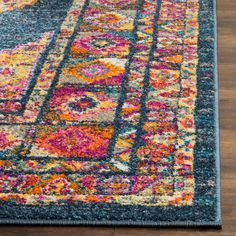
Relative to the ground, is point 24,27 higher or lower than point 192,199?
lower

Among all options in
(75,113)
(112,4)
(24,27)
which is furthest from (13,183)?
(112,4)

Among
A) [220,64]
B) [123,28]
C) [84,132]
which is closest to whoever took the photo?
[84,132]

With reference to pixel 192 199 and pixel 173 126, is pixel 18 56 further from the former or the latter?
pixel 192 199

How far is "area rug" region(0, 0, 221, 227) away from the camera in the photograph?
2930 millimetres

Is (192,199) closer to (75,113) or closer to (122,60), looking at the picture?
(75,113)

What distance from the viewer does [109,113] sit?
3.53 metres

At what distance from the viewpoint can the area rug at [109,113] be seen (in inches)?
115

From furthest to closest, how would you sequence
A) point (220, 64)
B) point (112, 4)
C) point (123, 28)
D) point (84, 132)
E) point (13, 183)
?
point (112, 4), point (123, 28), point (220, 64), point (84, 132), point (13, 183)

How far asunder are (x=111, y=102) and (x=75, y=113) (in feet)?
0.58

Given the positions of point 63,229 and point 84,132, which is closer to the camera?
point 63,229

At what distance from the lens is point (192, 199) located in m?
2.93

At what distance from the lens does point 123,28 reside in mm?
4383

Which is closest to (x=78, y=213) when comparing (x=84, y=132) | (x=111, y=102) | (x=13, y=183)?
(x=13, y=183)

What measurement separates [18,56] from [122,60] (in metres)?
0.49
